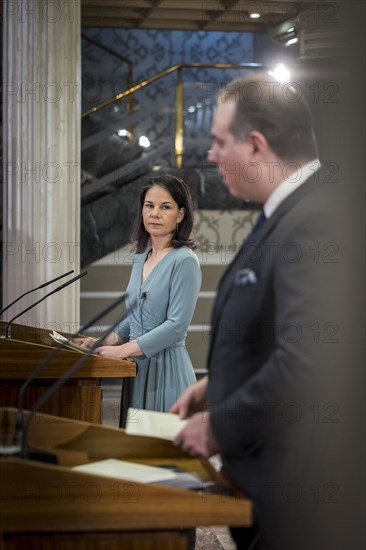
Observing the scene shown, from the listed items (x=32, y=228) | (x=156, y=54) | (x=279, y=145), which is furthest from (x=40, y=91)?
(x=156, y=54)

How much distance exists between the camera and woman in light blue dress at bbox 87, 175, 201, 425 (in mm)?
3430

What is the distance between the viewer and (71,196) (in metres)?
6.36

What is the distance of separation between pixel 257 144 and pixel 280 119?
0.06 meters

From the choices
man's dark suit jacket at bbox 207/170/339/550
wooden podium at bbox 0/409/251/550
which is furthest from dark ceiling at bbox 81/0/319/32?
wooden podium at bbox 0/409/251/550

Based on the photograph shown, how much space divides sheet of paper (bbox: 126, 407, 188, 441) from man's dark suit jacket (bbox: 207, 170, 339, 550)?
0.13 m

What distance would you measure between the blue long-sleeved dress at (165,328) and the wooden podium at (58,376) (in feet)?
0.67

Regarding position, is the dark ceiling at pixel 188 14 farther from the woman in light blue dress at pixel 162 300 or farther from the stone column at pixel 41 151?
the woman in light blue dress at pixel 162 300

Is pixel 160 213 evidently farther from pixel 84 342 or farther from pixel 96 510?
pixel 96 510

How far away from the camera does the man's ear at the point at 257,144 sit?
1709 millimetres

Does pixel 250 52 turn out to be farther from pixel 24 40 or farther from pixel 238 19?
pixel 24 40

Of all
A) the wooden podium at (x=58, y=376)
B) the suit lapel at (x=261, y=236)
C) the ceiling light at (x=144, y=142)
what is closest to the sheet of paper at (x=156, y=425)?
the suit lapel at (x=261, y=236)

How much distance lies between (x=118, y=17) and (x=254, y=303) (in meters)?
8.65

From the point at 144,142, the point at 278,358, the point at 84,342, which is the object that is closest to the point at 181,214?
the point at 84,342

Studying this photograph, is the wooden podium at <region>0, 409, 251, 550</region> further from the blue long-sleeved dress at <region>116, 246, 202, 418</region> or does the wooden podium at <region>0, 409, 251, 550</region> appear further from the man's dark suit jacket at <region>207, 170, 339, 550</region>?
the blue long-sleeved dress at <region>116, 246, 202, 418</region>
